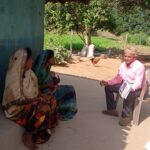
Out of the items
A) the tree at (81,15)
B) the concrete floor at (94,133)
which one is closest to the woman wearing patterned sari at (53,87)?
the concrete floor at (94,133)

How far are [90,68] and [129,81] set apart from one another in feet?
27.2

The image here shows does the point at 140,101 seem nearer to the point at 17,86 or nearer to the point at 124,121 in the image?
the point at 124,121

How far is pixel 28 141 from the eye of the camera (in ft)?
17.3

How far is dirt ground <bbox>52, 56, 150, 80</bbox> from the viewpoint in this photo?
1317cm

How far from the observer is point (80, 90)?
9.09 metres

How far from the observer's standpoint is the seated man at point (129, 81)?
6.56 metres

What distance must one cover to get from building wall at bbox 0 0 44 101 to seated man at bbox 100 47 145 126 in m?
1.60

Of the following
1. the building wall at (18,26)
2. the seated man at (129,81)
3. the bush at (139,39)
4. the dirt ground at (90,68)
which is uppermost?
the building wall at (18,26)

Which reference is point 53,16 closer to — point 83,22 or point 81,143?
point 83,22

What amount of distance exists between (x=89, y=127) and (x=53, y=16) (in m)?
14.1

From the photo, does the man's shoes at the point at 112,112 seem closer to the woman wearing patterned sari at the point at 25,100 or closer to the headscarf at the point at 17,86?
the woman wearing patterned sari at the point at 25,100

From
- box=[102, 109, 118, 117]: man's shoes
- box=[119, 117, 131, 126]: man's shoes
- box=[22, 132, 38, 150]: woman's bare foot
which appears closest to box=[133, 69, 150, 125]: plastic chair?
box=[119, 117, 131, 126]: man's shoes

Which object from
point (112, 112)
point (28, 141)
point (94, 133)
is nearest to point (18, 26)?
point (28, 141)

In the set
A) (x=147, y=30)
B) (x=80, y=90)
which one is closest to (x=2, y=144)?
(x=80, y=90)
